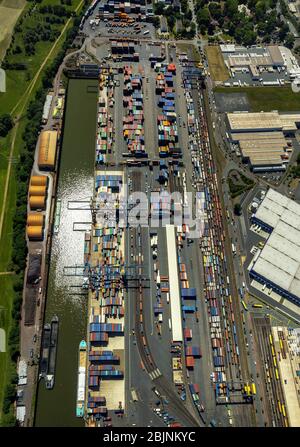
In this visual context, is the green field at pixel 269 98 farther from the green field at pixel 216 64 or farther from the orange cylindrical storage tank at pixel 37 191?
the orange cylindrical storage tank at pixel 37 191

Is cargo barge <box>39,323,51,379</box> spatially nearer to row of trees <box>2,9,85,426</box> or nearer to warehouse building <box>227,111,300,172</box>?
row of trees <box>2,9,85,426</box>

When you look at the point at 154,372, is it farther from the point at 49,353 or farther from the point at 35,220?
the point at 35,220

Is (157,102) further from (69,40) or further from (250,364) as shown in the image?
(250,364)

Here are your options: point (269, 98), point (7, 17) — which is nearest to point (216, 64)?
point (269, 98)

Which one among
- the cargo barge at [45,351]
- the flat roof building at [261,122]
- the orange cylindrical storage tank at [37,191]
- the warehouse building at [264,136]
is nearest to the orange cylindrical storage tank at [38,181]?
the orange cylindrical storage tank at [37,191]
